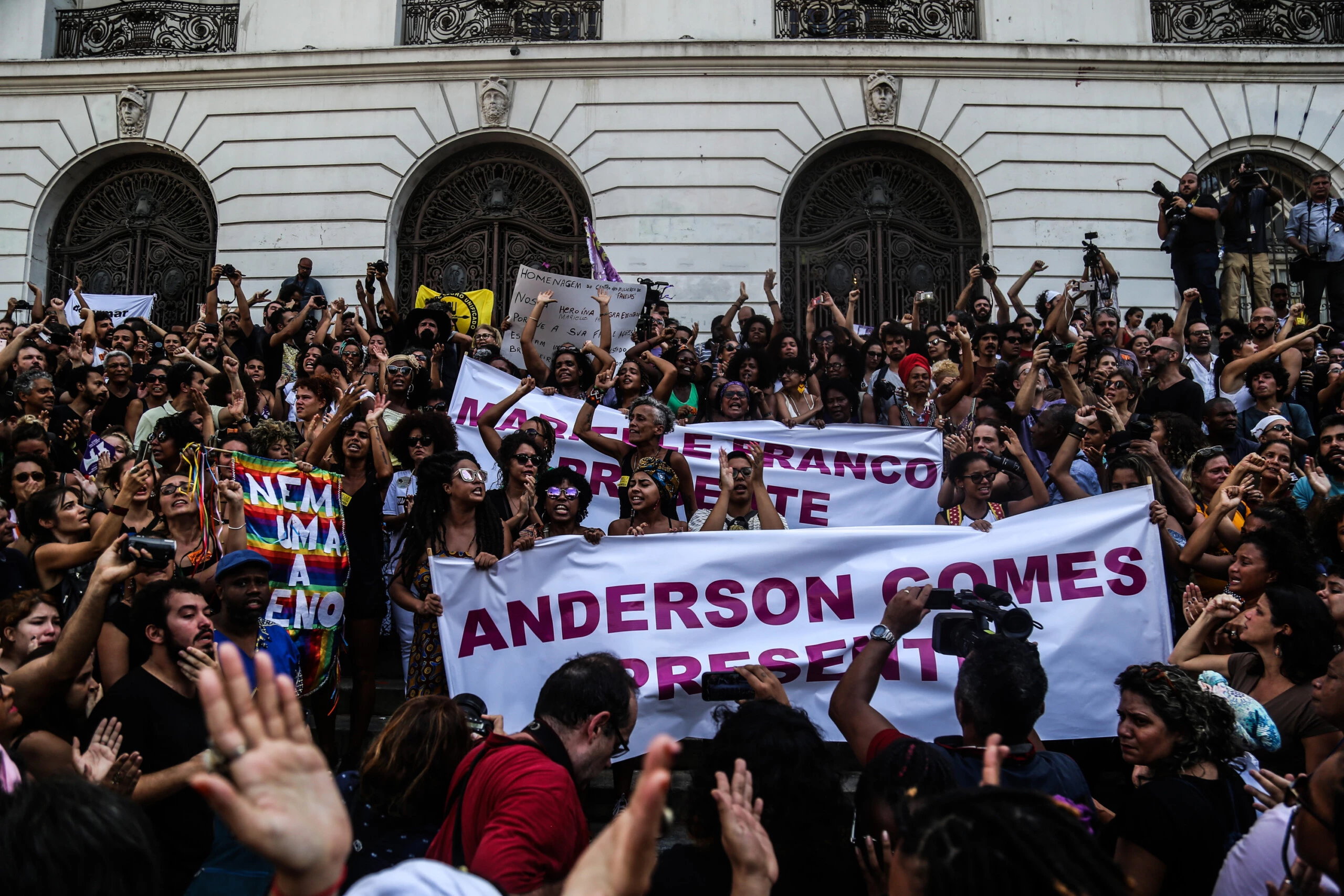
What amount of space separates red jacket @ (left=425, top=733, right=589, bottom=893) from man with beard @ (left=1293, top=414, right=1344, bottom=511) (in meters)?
5.45

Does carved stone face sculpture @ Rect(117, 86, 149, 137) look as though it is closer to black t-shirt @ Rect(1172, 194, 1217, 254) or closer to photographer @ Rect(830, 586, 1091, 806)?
black t-shirt @ Rect(1172, 194, 1217, 254)

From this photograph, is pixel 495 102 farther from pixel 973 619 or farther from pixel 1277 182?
pixel 973 619

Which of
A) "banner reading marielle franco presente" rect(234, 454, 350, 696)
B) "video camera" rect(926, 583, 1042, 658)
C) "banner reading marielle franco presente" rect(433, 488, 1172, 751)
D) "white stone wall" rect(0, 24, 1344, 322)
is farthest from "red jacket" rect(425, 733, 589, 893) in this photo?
"white stone wall" rect(0, 24, 1344, 322)

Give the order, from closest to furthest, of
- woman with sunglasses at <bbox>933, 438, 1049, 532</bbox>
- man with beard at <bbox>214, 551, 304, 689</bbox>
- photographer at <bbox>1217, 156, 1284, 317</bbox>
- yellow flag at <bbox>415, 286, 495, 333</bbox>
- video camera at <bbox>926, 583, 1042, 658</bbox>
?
1. video camera at <bbox>926, 583, 1042, 658</bbox>
2. man with beard at <bbox>214, 551, 304, 689</bbox>
3. woman with sunglasses at <bbox>933, 438, 1049, 532</bbox>
4. photographer at <bbox>1217, 156, 1284, 317</bbox>
5. yellow flag at <bbox>415, 286, 495, 333</bbox>

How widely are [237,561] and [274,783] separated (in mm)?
3279

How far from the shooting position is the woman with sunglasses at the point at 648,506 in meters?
6.61

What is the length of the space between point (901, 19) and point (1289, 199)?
22.2 feet

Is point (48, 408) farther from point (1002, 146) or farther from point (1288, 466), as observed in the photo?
point (1002, 146)

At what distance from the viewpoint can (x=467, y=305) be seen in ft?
51.5

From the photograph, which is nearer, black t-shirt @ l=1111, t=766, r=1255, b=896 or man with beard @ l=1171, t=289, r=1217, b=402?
black t-shirt @ l=1111, t=766, r=1255, b=896

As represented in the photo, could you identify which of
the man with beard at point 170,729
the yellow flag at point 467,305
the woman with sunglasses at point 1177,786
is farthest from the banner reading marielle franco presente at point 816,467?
the yellow flag at point 467,305

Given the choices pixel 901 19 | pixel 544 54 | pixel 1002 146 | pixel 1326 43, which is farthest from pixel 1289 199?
pixel 544 54

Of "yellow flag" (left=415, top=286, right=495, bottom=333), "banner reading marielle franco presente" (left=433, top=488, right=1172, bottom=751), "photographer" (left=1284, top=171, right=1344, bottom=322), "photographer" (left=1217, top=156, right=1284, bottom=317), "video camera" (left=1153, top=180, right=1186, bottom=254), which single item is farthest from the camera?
"yellow flag" (left=415, top=286, right=495, bottom=333)

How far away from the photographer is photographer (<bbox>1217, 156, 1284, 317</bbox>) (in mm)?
14750
